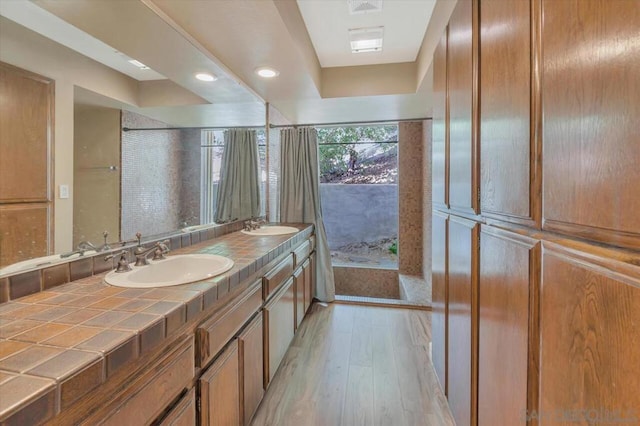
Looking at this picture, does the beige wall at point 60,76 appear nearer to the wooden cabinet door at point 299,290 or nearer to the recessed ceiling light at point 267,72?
the recessed ceiling light at point 267,72

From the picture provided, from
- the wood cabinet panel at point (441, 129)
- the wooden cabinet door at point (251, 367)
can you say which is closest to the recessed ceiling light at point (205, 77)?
the wood cabinet panel at point (441, 129)

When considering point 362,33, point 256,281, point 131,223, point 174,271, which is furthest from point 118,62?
point 362,33

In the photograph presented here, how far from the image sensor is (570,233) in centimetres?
64

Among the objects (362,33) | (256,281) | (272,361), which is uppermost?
(362,33)

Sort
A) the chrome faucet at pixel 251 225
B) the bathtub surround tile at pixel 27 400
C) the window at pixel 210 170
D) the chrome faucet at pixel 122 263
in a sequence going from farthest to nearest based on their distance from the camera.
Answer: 1. the chrome faucet at pixel 251 225
2. the window at pixel 210 170
3. the chrome faucet at pixel 122 263
4. the bathtub surround tile at pixel 27 400

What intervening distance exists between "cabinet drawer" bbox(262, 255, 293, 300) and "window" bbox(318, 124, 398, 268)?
7.01 ft

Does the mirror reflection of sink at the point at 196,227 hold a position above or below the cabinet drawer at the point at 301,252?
above

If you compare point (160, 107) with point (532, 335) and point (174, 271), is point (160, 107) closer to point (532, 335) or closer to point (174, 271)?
point (174, 271)

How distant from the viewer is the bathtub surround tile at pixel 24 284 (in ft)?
3.14

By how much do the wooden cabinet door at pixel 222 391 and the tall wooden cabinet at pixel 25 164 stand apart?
0.79 meters

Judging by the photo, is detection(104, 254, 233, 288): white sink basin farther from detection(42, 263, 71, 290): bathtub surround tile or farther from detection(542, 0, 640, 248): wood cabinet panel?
detection(542, 0, 640, 248): wood cabinet panel

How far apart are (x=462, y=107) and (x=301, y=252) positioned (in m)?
1.74

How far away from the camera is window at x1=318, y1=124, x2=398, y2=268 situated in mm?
4062

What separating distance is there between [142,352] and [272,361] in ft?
4.00
